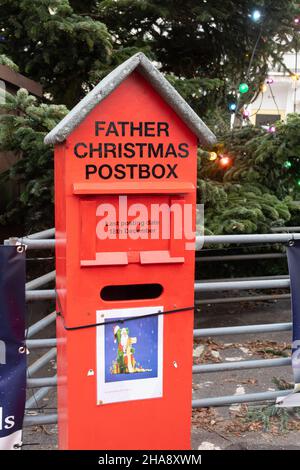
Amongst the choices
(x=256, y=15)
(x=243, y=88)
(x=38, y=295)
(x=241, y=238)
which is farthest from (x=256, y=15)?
(x=38, y=295)

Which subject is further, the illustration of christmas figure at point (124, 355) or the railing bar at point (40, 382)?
the railing bar at point (40, 382)

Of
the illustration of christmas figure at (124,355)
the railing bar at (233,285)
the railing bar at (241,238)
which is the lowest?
the illustration of christmas figure at (124,355)

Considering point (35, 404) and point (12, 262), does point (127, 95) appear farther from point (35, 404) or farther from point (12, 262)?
point (35, 404)

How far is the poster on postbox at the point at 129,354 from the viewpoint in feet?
6.79

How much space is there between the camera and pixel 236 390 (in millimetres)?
3768

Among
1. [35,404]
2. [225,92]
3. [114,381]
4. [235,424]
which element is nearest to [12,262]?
[114,381]

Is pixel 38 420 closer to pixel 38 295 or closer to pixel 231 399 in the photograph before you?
pixel 38 295

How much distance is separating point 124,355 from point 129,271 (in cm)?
39

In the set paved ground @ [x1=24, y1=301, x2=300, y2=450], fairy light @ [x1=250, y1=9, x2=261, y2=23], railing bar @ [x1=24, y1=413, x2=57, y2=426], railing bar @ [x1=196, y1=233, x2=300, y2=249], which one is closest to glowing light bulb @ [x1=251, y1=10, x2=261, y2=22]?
fairy light @ [x1=250, y1=9, x2=261, y2=23]

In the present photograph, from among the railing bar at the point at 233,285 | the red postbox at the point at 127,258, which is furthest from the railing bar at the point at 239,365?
the red postbox at the point at 127,258

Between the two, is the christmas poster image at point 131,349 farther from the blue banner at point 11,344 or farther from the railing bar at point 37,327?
the railing bar at point 37,327

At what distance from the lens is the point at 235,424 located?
3.18m
